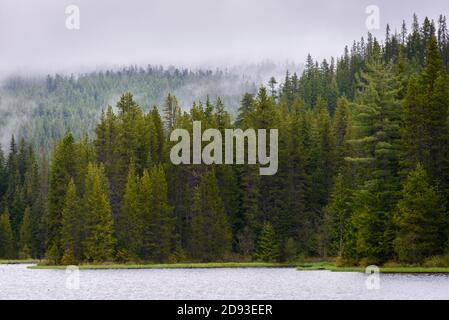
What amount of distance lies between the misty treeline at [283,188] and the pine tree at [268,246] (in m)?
0.13

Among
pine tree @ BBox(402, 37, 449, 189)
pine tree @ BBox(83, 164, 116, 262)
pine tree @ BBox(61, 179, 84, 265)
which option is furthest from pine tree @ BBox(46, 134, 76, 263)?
pine tree @ BBox(402, 37, 449, 189)

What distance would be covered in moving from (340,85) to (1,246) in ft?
305

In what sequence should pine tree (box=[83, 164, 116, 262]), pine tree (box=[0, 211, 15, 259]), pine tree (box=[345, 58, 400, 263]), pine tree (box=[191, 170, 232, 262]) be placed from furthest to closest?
pine tree (box=[0, 211, 15, 259]) < pine tree (box=[191, 170, 232, 262]) < pine tree (box=[83, 164, 116, 262]) < pine tree (box=[345, 58, 400, 263])

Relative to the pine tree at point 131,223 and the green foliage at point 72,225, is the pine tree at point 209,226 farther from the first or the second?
the green foliage at point 72,225

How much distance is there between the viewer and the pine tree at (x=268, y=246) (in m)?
92.4

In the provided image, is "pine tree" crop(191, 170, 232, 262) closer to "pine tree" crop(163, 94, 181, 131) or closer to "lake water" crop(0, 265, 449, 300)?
"pine tree" crop(163, 94, 181, 131)

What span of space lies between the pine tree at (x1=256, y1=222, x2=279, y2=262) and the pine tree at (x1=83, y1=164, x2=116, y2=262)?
56.6ft

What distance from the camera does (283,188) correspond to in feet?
325

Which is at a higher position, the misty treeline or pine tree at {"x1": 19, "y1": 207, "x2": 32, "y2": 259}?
the misty treeline

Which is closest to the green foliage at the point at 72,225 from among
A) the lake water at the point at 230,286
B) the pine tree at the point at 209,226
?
the pine tree at the point at 209,226

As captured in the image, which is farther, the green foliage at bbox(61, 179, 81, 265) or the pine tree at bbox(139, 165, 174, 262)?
the green foliage at bbox(61, 179, 81, 265)

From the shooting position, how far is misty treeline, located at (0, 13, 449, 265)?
7556 centimetres

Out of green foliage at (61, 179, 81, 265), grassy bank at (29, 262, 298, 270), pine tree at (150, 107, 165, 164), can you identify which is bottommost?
grassy bank at (29, 262, 298, 270)
